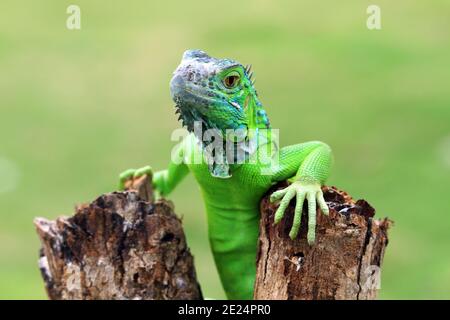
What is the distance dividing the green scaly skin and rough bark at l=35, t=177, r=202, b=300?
24cm

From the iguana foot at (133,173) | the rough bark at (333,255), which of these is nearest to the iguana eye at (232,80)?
the rough bark at (333,255)

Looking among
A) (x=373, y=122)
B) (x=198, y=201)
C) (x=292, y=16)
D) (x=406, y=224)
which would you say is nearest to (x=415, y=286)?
(x=406, y=224)

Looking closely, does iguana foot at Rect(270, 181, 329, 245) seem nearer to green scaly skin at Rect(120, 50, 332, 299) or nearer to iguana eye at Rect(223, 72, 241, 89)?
green scaly skin at Rect(120, 50, 332, 299)

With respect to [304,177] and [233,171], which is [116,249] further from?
[304,177]

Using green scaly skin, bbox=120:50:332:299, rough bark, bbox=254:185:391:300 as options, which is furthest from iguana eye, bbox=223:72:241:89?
rough bark, bbox=254:185:391:300

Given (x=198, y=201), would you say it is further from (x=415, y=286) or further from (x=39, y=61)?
(x=39, y=61)

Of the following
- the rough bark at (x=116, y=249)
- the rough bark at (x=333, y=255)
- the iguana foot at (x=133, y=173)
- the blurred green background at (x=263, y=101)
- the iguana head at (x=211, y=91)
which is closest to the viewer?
the rough bark at (x=333, y=255)

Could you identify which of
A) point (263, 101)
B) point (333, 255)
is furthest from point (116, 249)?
point (263, 101)

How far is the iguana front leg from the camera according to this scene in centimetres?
252

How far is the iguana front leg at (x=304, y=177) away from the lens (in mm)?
A: 2523

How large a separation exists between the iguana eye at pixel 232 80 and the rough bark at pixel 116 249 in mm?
513

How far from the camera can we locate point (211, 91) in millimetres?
2617

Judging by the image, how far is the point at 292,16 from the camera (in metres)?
10.2

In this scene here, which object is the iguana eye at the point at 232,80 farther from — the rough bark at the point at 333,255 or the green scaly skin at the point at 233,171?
the rough bark at the point at 333,255
